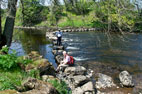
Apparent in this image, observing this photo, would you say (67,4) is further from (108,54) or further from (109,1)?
(108,54)

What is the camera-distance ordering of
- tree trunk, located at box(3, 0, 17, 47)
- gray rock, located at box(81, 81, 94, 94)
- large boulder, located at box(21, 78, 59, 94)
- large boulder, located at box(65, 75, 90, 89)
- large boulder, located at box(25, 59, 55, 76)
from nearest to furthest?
large boulder, located at box(21, 78, 59, 94) → tree trunk, located at box(3, 0, 17, 47) → large boulder, located at box(25, 59, 55, 76) → gray rock, located at box(81, 81, 94, 94) → large boulder, located at box(65, 75, 90, 89)

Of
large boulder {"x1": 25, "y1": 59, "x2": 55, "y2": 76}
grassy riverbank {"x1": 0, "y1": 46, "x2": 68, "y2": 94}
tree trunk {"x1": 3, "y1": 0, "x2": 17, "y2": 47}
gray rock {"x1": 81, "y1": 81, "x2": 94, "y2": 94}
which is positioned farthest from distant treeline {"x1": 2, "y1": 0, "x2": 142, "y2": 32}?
gray rock {"x1": 81, "y1": 81, "x2": 94, "y2": 94}

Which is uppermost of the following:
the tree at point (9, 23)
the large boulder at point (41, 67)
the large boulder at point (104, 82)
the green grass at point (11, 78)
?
the tree at point (9, 23)

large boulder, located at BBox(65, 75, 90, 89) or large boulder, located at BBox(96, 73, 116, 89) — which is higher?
large boulder, located at BBox(65, 75, 90, 89)

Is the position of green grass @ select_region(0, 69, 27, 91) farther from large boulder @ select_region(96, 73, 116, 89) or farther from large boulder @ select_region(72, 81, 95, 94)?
large boulder @ select_region(96, 73, 116, 89)

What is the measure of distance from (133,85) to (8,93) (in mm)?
6149

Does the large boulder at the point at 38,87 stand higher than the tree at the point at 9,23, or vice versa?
the tree at the point at 9,23

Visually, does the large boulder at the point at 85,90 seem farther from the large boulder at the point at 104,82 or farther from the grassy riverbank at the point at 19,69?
the large boulder at the point at 104,82

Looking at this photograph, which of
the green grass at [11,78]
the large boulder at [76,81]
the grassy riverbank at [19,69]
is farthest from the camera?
the large boulder at [76,81]

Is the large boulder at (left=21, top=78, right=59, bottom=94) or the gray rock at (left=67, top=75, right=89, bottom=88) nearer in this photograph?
the large boulder at (left=21, top=78, right=59, bottom=94)

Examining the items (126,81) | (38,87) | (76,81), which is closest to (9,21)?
(38,87)

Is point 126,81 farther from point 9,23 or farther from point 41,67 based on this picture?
point 9,23

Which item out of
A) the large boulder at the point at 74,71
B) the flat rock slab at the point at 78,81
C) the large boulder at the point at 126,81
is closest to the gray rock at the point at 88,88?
the flat rock slab at the point at 78,81

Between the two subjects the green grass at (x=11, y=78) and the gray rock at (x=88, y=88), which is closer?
the green grass at (x=11, y=78)
